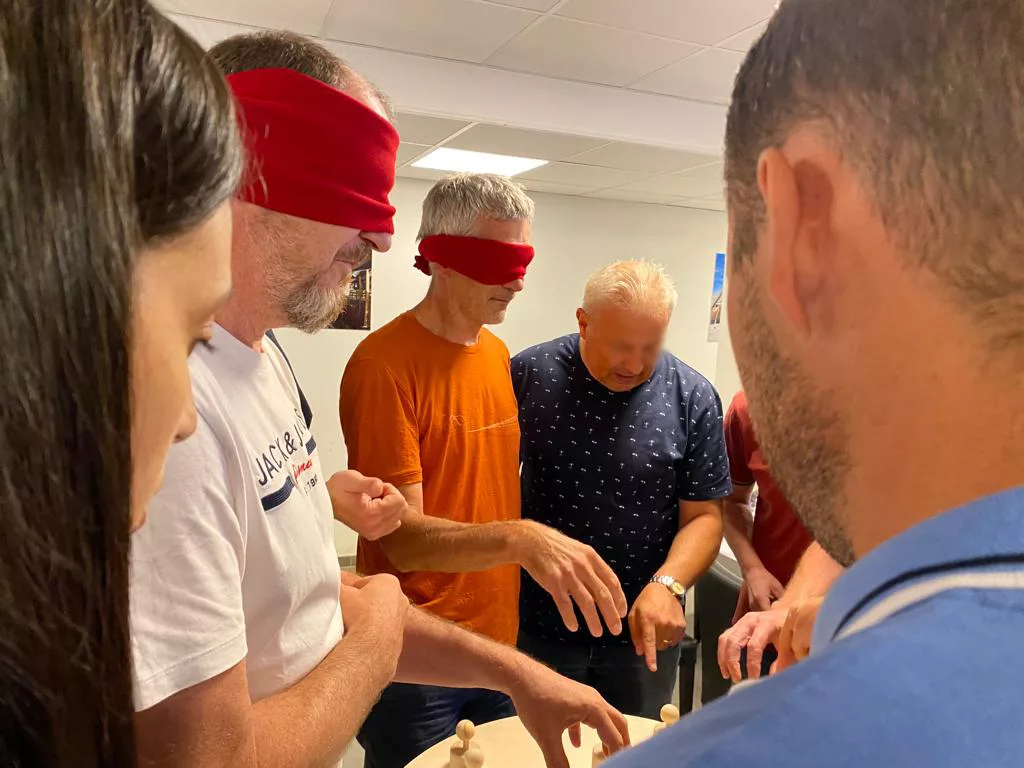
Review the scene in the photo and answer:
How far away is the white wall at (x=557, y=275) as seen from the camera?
189 inches

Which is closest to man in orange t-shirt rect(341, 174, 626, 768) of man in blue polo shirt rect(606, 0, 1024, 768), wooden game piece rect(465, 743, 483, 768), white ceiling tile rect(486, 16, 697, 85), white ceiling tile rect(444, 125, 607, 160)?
wooden game piece rect(465, 743, 483, 768)

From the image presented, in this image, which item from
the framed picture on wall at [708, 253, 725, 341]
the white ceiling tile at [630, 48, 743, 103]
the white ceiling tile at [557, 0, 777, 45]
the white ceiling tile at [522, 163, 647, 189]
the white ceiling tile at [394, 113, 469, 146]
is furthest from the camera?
the framed picture on wall at [708, 253, 725, 341]

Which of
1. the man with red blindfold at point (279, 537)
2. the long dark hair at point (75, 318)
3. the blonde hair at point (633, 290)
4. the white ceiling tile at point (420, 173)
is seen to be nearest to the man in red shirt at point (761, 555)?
the blonde hair at point (633, 290)

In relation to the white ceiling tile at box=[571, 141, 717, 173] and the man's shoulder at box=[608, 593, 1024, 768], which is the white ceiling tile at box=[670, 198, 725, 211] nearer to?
the white ceiling tile at box=[571, 141, 717, 173]

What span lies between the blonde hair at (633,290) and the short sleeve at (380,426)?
64 centimetres

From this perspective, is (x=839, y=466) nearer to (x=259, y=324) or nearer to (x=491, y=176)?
(x=259, y=324)

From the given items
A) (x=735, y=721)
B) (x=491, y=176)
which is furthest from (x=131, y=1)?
(x=491, y=176)

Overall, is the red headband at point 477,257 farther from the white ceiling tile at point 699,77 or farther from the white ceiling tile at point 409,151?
the white ceiling tile at point 409,151

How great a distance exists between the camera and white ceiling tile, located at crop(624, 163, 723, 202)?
4.59 metres

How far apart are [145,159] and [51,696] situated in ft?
Answer: 0.89

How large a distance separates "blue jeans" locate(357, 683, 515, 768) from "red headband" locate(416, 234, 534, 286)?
39.5 inches

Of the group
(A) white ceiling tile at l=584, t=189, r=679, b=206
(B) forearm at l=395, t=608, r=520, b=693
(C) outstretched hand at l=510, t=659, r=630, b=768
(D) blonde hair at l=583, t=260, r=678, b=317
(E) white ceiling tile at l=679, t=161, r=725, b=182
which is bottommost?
(C) outstretched hand at l=510, t=659, r=630, b=768

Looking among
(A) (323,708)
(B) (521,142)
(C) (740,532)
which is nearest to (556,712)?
(A) (323,708)

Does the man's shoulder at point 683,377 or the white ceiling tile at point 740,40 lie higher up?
the white ceiling tile at point 740,40
